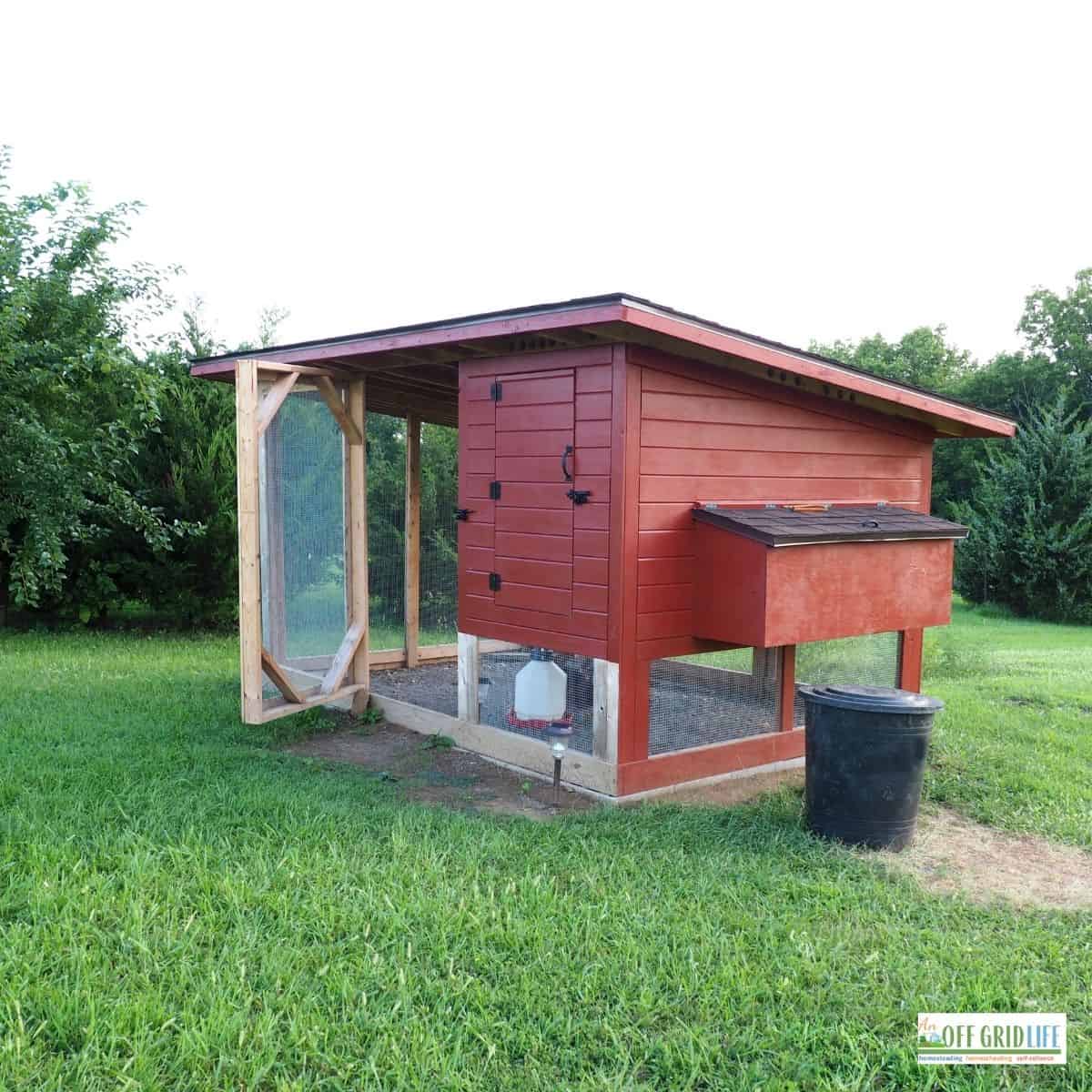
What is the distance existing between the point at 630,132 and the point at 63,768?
16.3 metres

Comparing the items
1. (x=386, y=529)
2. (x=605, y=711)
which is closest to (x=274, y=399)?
(x=386, y=529)

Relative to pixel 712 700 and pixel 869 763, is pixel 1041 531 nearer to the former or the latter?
pixel 712 700

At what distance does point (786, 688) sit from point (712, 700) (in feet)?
1.90

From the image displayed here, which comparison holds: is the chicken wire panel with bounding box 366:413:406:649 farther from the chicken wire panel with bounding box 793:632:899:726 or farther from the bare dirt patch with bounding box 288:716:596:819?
the chicken wire panel with bounding box 793:632:899:726

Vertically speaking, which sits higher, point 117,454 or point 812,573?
point 117,454

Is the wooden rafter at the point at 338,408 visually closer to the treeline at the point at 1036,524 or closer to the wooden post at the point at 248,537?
the wooden post at the point at 248,537

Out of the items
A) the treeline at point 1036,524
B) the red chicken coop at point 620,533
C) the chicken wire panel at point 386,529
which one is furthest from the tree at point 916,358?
the red chicken coop at point 620,533

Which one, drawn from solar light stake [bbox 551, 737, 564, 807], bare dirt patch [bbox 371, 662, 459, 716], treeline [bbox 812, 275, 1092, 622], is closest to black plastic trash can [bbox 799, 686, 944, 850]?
A: solar light stake [bbox 551, 737, 564, 807]

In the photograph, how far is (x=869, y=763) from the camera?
14.5 ft

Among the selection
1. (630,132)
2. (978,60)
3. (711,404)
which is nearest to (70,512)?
(711,404)

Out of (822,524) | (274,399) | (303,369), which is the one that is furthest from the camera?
(303,369)

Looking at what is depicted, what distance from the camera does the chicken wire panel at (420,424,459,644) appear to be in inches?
323

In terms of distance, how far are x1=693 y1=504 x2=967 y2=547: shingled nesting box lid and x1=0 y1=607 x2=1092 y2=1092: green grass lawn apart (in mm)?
1384

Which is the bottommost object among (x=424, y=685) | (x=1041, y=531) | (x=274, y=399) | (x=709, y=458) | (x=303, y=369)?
(x=424, y=685)
